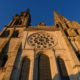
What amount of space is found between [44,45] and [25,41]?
275cm

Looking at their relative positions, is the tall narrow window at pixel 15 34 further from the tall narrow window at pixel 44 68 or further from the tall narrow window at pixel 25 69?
the tall narrow window at pixel 44 68

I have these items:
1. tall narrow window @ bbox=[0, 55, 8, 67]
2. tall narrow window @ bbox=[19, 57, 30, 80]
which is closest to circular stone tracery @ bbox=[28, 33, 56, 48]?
tall narrow window @ bbox=[19, 57, 30, 80]

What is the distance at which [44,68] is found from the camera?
8.32 m

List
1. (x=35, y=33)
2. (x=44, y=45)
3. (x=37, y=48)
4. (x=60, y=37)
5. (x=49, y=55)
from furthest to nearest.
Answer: (x=35, y=33) < (x=60, y=37) < (x=44, y=45) < (x=37, y=48) < (x=49, y=55)

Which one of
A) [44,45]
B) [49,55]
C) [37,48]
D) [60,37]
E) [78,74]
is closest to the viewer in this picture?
[78,74]

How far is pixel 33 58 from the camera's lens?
29.0 ft

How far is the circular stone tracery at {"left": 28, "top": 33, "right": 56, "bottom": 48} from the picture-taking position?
11.4m

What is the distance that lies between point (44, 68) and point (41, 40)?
511 centimetres

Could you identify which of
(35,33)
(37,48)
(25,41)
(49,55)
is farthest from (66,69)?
(35,33)

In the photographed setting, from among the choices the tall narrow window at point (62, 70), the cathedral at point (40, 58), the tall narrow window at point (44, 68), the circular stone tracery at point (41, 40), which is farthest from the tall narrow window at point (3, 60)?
the tall narrow window at point (62, 70)

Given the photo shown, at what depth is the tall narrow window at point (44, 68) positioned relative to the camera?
750 cm

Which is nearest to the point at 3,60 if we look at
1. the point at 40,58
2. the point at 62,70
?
the point at 40,58

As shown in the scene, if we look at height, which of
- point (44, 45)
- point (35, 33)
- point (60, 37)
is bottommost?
point (44, 45)

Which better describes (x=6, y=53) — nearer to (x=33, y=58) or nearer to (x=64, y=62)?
(x=33, y=58)
